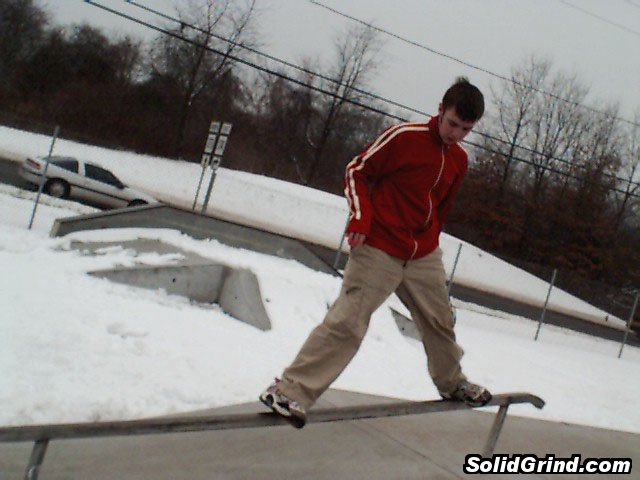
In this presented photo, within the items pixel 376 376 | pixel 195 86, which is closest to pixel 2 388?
pixel 376 376

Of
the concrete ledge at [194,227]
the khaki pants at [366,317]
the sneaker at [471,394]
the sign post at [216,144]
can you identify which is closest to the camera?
the khaki pants at [366,317]

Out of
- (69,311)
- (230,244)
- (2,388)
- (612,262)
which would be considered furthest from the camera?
(612,262)

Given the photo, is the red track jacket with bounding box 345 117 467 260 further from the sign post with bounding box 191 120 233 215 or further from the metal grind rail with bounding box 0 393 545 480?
the sign post with bounding box 191 120 233 215

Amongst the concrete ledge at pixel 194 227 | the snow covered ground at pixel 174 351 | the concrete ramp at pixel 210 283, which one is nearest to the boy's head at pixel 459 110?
the snow covered ground at pixel 174 351

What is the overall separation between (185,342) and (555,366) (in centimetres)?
695

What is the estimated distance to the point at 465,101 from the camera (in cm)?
292

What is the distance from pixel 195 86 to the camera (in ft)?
118

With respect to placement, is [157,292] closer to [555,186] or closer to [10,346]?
[10,346]

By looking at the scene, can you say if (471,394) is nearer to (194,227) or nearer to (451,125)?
(451,125)

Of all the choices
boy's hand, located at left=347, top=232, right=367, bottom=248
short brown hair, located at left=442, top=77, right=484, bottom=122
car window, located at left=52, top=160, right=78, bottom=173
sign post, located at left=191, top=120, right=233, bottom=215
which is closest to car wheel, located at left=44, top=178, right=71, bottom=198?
car window, located at left=52, top=160, right=78, bottom=173

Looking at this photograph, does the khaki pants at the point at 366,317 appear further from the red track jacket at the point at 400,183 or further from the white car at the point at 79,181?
the white car at the point at 79,181

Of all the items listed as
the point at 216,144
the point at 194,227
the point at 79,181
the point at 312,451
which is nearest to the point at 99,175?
the point at 79,181

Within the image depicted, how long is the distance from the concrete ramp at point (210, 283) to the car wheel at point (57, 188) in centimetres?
1100

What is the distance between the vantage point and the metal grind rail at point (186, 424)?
205 cm
